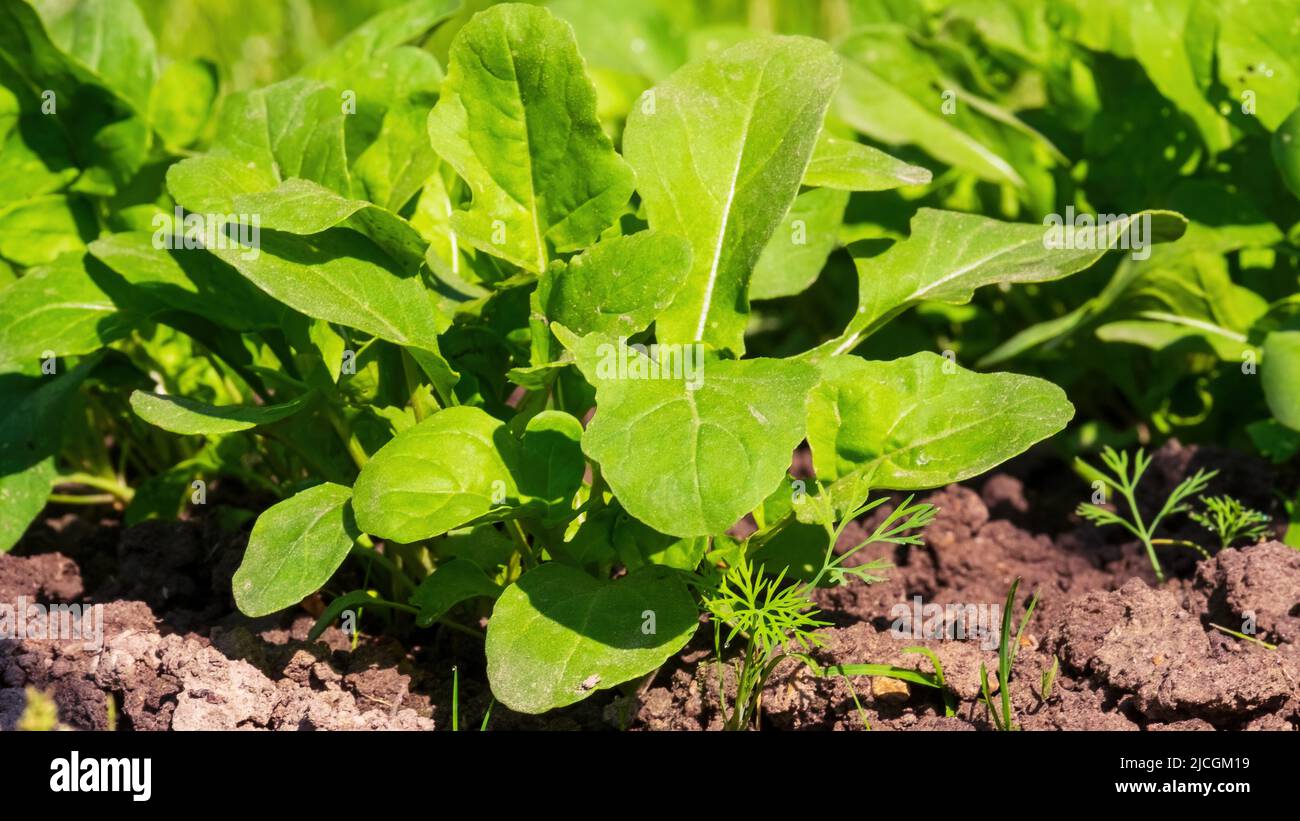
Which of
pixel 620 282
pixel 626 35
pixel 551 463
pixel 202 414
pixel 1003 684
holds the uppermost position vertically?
pixel 626 35

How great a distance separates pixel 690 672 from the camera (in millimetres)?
2135

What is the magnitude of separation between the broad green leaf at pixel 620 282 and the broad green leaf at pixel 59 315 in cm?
78

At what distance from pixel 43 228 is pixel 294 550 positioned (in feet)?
3.64

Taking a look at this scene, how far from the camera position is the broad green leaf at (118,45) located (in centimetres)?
276

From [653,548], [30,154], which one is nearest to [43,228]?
[30,154]

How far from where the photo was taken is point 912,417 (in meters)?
2.00

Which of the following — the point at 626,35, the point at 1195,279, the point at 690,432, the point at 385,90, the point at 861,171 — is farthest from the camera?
the point at 626,35

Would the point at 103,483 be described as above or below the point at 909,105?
below

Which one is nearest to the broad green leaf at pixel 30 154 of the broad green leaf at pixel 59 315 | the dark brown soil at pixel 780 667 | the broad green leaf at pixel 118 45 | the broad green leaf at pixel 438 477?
the broad green leaf at pixel 118 45

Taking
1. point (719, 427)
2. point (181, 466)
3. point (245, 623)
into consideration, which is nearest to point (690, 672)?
point (719, 427)

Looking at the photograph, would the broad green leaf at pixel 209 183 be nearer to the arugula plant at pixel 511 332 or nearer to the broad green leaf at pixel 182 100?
the arugula plant at pixel 511 332

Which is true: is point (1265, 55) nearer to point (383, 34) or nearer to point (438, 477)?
point (383, 34)
